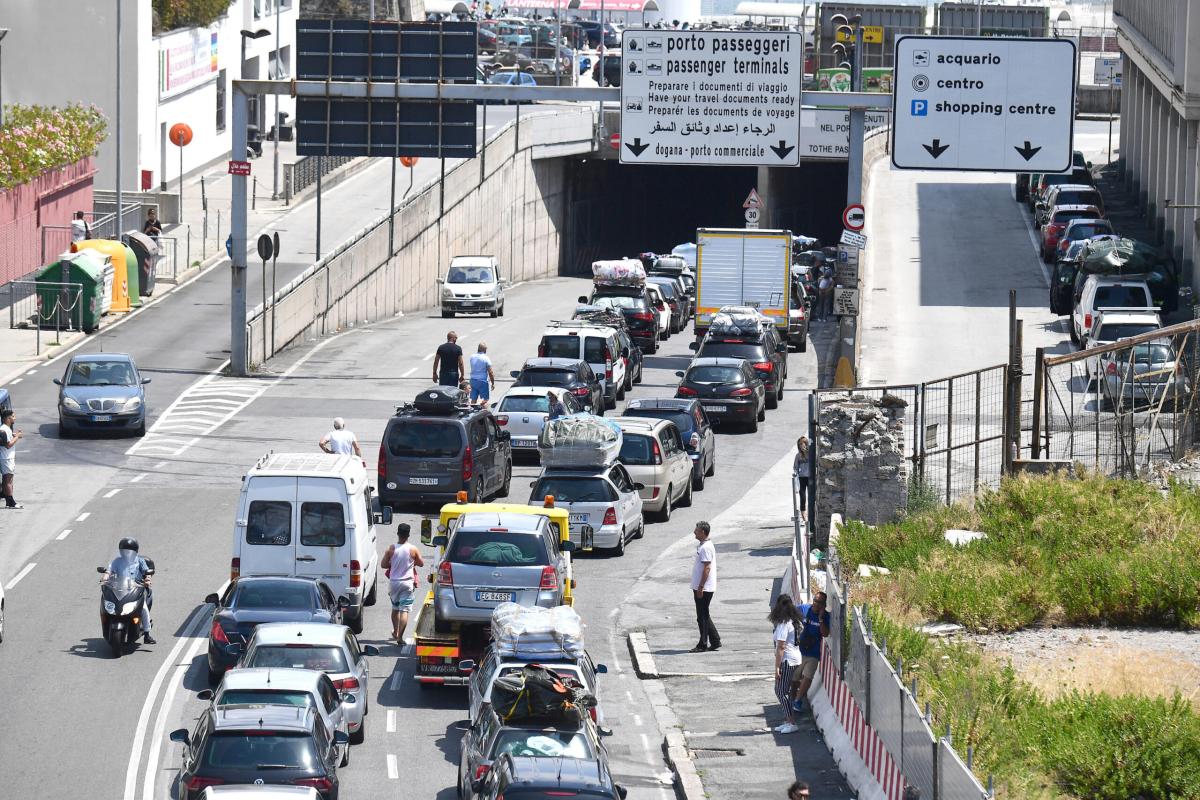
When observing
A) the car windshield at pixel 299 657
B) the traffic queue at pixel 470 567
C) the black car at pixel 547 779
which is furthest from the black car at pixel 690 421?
the black car at pixel 547 779

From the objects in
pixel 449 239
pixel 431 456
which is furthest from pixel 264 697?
pixel 449 239

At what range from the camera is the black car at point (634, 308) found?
4875cm

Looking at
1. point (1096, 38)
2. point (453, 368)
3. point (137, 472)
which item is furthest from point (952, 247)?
point (1096, 38)

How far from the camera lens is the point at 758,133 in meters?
38.6

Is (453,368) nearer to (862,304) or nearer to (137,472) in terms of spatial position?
(137,472)

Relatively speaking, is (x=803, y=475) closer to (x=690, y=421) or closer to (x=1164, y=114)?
(x=690, y=421)

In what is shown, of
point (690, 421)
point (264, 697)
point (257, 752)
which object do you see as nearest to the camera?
point (257, 752)

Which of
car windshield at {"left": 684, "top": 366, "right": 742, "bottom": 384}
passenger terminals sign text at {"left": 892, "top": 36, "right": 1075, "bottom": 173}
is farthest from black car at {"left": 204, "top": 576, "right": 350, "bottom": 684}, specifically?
passenger terminals sign text at {"left": 892, "top": 36, "right": 1075, "bottom": 173}

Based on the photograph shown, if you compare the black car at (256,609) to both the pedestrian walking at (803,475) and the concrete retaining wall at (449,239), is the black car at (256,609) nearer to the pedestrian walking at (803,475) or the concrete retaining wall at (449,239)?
the pedestrian walking at (803,475)

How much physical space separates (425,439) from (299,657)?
33.6ft

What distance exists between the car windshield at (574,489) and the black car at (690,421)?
4.94m

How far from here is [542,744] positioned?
1638 cm

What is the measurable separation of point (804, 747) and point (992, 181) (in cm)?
6304

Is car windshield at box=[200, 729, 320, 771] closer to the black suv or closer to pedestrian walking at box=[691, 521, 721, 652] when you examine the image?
pedestrian walking at box=[691, 521, 721, 652]
